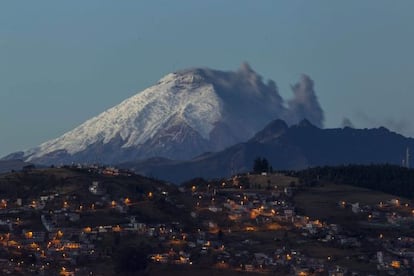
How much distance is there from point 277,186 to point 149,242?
44.7 m

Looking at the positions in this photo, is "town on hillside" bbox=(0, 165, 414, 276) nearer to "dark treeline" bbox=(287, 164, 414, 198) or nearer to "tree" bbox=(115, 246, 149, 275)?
"tree" bbox=(115, 246, 149, 275)

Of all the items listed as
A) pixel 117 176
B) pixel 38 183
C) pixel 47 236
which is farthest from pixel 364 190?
pixel 47 236

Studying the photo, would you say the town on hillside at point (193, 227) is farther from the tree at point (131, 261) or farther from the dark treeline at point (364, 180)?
the dark treeline at point (364, 180)

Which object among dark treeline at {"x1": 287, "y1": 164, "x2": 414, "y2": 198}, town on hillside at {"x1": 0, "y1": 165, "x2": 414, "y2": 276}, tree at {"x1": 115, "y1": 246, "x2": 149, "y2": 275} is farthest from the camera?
dark treeline at {"x1": 287, "y1": 164, "x2": 414, "y2": 198}

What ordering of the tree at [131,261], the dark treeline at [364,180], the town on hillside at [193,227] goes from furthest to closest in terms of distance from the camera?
the dark treeline at [364,180] → the town on hillside at [193,227] → the tree at [131,261]

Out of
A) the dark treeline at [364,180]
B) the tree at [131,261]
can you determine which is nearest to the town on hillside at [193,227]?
the tree at [131,261]

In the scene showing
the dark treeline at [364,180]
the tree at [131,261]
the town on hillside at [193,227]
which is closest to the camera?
the tree at [131,261]

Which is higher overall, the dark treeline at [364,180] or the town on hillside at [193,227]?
the dark treeline at [364,180]

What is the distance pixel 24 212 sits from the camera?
149 m

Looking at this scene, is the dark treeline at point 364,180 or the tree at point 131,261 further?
the dark treeline at point 364,180

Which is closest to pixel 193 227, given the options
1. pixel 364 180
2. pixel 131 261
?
pixel 131 261

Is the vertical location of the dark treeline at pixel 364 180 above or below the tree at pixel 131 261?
above

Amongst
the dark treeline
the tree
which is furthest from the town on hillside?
the dark treeline

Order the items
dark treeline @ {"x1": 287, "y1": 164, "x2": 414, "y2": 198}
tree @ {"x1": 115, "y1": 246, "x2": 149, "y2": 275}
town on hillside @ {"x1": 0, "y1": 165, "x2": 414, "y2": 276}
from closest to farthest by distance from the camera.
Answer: tree @ {"x1": 115, "y1": 246, "x2": 149, "y2": 275}, town on hillside @ {"x1": 0, "y1": 165, "x2": 414, "y2": 276}, dark treeline @ {"x1": 287, "y1": 164, "x2": 414, "y2": 198}
